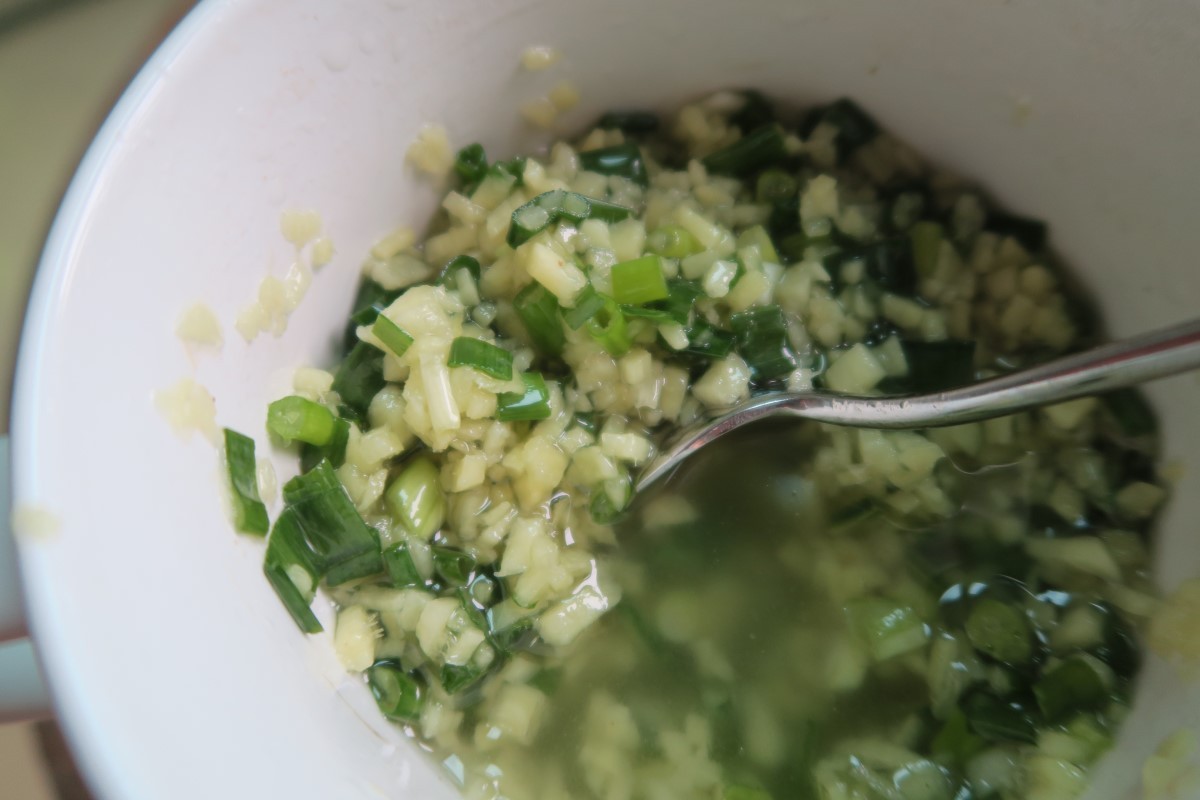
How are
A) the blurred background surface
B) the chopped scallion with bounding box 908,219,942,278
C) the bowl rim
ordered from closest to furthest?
the bowl rim, the chopped scallion with bounding box 908,219,942,278, the blurred background surface

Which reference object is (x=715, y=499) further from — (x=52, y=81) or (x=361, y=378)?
(x=52, y=81)

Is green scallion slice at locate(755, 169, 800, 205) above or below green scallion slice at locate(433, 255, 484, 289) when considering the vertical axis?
below

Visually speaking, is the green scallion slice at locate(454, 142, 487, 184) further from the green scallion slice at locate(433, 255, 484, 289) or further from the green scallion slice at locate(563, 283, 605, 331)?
the green scallion slice at locate(563, 283, 605, 331)

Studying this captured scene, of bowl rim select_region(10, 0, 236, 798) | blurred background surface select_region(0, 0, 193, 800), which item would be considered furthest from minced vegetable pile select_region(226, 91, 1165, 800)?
blurred background surface select_region(0, 0, 193, 800)

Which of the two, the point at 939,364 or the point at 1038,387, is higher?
the point at 1038,387

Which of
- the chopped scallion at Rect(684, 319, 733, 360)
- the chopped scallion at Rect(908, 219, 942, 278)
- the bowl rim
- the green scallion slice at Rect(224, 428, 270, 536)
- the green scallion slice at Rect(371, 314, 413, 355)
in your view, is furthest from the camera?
the chopped scallion at Rect(908, 219, 942, 278)

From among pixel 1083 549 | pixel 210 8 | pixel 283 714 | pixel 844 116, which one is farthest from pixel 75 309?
pixel 1083 549

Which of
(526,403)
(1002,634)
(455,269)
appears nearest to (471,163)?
(455,269)

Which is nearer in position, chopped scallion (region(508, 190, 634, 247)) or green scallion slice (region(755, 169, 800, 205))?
chopped scallion (region(508, 190, 634, 247))
